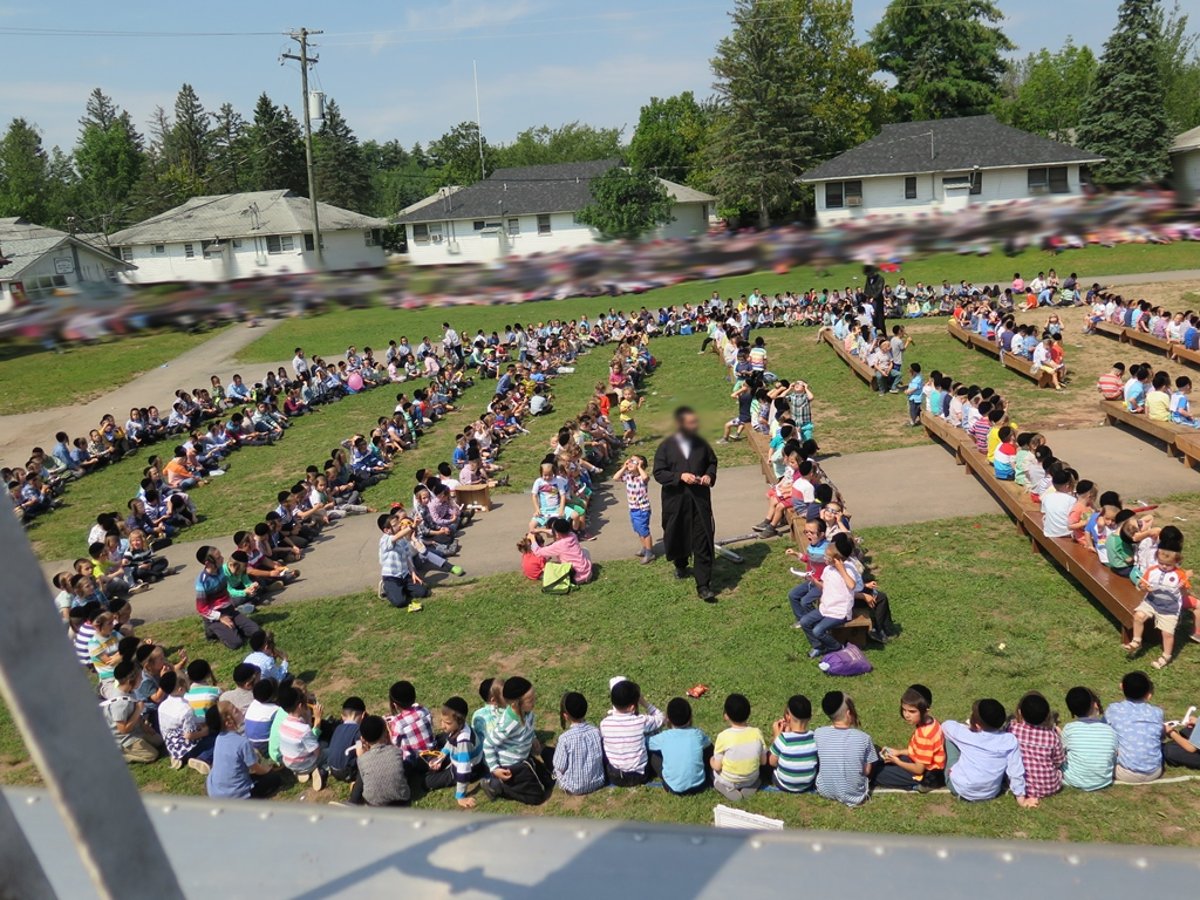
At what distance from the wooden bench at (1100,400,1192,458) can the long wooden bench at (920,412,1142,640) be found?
101 inches

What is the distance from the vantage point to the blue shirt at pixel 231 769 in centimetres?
662

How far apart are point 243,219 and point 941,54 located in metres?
38.0

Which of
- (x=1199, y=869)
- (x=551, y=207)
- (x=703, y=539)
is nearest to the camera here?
(x=1199, y=869)

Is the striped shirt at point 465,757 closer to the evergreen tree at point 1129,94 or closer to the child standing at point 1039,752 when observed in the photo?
the child standing at point 1039,752

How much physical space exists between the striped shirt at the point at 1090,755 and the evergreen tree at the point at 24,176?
6115 cm

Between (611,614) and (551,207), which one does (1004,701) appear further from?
(551,207)

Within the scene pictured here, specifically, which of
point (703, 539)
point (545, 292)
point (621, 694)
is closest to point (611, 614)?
point (703, 539)

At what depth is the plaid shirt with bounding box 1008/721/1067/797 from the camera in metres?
5.98

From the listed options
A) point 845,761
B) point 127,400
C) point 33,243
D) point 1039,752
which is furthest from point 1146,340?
point 127,400

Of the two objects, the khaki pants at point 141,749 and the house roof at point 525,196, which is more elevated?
the house roof at point 525,196

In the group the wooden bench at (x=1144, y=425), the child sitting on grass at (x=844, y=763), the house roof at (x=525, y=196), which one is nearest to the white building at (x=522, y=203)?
the house roof at (x=525, y=196)

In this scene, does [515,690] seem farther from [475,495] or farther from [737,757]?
[475,495]

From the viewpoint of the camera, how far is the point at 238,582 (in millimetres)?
10312

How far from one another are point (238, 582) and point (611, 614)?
4222mm
